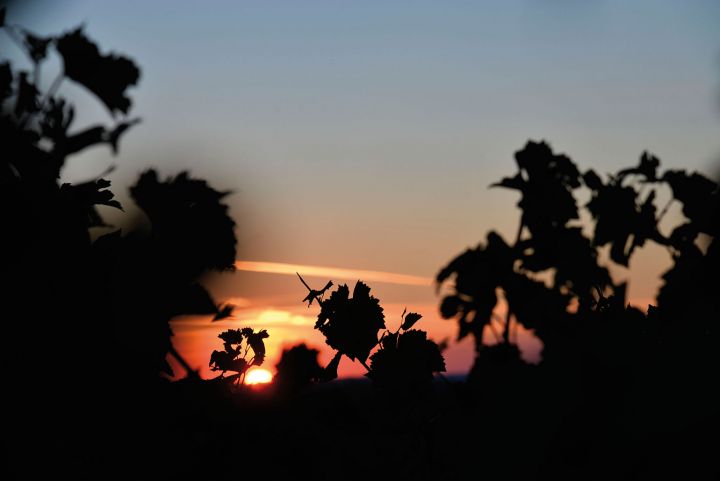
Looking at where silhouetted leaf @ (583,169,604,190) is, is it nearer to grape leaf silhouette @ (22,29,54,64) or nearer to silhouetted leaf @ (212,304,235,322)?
silhouetted leaf @ (212,304,235,322)

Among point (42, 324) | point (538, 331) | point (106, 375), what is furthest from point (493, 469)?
point (538, 331)

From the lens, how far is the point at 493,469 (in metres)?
2.22

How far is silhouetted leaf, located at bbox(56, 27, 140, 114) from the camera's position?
5238 millimetres

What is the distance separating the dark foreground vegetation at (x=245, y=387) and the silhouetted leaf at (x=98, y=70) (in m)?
2.27

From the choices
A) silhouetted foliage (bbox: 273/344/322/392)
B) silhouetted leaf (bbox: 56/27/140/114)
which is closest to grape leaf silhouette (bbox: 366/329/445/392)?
silhouetted foliage (bbox: 273/344/322/392)

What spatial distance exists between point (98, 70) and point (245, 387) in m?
3.34

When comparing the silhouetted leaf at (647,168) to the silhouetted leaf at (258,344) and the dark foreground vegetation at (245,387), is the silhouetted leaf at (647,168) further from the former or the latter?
the silhouetted leaf at (258,344)

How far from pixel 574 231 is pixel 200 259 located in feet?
8.41

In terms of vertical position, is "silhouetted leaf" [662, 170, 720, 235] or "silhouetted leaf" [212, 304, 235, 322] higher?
"silhouetted leaf" [662, 170, 720, 235]

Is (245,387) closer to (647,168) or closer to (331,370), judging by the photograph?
(331,370)

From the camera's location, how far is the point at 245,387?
107 inches

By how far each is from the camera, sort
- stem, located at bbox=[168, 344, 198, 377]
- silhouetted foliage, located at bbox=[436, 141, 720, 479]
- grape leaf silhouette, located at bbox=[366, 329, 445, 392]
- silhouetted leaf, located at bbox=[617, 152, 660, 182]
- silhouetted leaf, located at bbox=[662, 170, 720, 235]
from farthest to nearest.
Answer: silhouetted leaf, located at bbox=[617, 152, 660, 182]
silhouetted leaf, located at bbox=[662, 170, 720, 235]
grape leaf silhouette, located at bbox=[366, 329, 445, 392]
stem, located at bbox=[168, 344, 198, 377]
silhouetted foliage, located at bbox=[436, 141, 720, 479]

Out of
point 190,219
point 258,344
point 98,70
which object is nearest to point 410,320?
point 258,344

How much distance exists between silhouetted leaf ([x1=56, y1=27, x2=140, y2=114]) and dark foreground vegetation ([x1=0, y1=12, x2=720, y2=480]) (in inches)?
89.4
